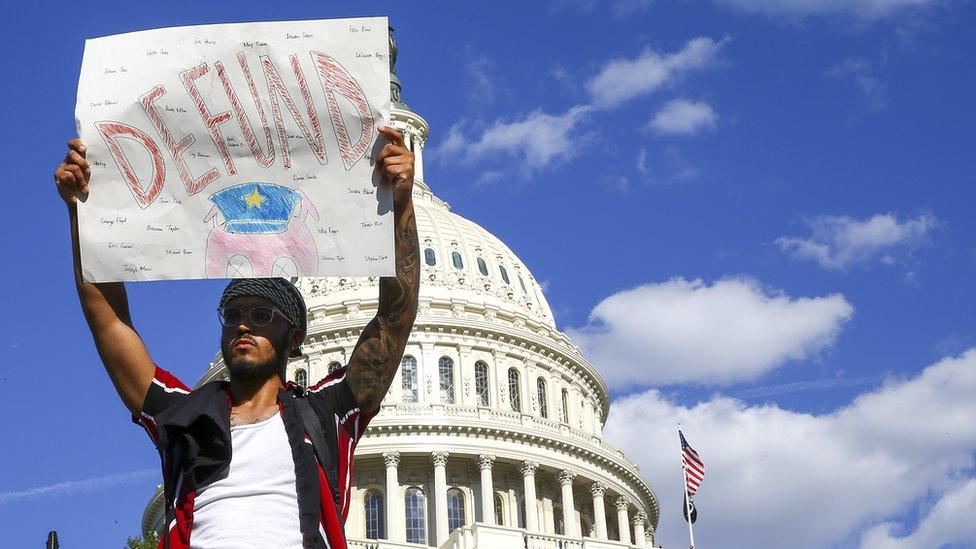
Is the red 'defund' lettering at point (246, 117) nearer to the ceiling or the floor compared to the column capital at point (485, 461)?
nearer to the floor

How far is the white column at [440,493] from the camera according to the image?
68.9 metres

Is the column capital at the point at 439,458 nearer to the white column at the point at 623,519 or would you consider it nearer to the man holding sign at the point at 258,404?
the white column at the point at 623,519

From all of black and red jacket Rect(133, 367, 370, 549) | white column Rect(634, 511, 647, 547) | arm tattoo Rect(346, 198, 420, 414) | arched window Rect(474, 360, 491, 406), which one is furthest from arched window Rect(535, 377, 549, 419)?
black and red jacket Rect(133, 367, 370, 549)

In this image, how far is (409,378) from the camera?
74500 millimetres

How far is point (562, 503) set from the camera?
7388 cm

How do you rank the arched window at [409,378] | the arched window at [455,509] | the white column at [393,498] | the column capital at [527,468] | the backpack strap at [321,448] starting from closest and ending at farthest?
the backpack strap at [321,448] < the white column at [393,498] < the arched window at [455,509] < the column capital at [527,468] < the arched window at [409,378]

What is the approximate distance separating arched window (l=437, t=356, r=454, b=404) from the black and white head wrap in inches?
2672

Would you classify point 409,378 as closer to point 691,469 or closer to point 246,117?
point 691,469

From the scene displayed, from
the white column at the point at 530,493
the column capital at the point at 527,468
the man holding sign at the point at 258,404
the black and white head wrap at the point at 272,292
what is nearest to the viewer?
the man holding sign at the point at 258,404

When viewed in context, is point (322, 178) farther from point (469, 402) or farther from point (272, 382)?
point (469, 402)

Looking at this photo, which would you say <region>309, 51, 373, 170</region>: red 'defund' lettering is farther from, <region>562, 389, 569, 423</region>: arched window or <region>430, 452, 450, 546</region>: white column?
<region>562, 389, 569, 423</region>: arched window

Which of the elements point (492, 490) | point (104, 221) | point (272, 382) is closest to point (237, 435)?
point (272, 382)

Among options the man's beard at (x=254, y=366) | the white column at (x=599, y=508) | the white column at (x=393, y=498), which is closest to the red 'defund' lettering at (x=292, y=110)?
the man's beard at (x=254, y=366)

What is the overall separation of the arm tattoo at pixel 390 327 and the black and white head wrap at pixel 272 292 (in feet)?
1.00
